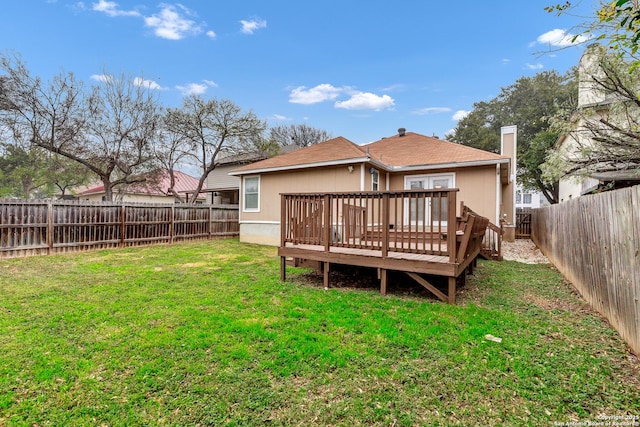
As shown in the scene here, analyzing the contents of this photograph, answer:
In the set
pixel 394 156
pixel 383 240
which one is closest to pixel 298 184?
pixel 394 156

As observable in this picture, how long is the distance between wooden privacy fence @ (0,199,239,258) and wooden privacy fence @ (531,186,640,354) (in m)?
11.9

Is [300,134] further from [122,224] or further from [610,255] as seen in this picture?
[610,255]

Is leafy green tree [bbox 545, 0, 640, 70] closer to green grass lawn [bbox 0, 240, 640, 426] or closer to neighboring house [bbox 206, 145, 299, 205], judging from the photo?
green grass lawn [bbox 0, 240, 640, 426]

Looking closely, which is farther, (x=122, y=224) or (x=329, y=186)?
Answer: (x=122, y=224)

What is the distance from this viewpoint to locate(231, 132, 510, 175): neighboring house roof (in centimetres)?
895

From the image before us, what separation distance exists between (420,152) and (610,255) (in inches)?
313

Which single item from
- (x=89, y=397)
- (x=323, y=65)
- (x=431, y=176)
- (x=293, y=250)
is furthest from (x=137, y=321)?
(x=323, y=65)

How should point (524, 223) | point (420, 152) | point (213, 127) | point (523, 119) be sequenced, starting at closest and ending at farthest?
point (420, 152) < point (524, 223) < point (213, 127) < point (523, 119)

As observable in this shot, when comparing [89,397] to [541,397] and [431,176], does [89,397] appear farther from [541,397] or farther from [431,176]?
[431,176]

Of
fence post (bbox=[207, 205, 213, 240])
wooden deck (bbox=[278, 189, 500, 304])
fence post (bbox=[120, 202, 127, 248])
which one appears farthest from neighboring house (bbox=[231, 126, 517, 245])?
fence post (bbox=[120, 202, 127, 248])

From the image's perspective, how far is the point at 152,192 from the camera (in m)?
25.3

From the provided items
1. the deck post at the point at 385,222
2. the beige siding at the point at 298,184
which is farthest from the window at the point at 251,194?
the deck post at the point at 385,222

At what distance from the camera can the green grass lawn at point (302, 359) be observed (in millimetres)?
2047

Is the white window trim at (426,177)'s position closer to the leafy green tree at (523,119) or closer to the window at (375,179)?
the window at (375,179)
